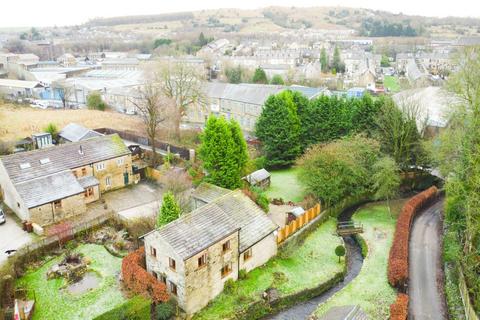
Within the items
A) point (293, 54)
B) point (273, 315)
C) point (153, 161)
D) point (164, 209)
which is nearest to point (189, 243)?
point (164, 209)

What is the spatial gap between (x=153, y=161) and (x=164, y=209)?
1886cm

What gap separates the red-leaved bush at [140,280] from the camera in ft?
79.1

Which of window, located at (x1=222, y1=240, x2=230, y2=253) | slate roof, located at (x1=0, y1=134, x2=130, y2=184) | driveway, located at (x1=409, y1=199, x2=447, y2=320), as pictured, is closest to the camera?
driveway, located at (x1=409, y1=199, x2=447, y2=320)

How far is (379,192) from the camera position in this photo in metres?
38.6

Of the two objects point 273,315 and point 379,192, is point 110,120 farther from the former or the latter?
point 273,315

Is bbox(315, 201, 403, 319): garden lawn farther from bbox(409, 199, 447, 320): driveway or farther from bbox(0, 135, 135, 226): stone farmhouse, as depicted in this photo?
bbox(0, 135, 135, 226): stone farmhouse

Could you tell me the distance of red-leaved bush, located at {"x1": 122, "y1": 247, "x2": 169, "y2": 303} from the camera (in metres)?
24.1

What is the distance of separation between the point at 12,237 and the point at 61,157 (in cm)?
876

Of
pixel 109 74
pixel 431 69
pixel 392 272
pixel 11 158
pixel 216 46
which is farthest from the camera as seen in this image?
pixel 216 46

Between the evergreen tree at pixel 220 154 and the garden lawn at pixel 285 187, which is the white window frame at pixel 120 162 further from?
the garden lawn at pixel 285 187

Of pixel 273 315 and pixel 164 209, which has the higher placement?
pixel 164 209

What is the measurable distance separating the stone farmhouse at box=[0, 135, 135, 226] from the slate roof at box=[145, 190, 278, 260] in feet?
44.3

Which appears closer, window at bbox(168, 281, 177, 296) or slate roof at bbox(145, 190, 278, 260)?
slate roof at bbox(145, 190, 278, 260)

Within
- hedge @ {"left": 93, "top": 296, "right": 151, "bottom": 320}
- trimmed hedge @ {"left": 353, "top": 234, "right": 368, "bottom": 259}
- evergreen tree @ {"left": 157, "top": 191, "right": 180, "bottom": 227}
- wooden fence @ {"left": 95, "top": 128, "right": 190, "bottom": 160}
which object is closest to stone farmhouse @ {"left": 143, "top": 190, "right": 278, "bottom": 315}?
evergreen tree @ {"left": 157, "top": 191, "right": 180, "bottom": 227}
